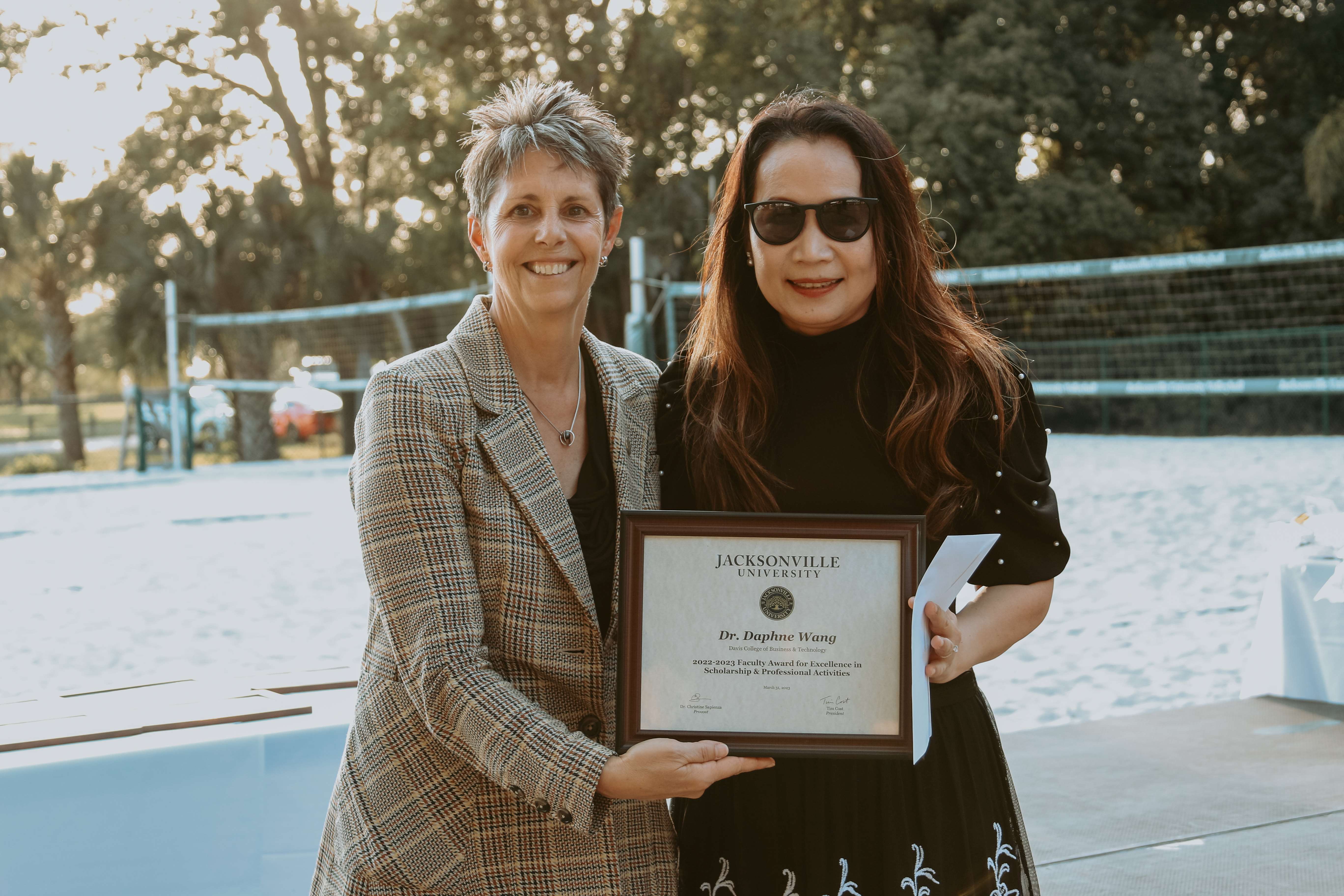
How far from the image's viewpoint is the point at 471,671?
64.4 inches

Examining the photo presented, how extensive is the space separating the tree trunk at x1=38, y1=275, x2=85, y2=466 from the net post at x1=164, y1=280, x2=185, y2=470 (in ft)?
22.1

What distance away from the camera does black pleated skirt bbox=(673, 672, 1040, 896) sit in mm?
1828

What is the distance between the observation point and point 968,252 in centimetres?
2370

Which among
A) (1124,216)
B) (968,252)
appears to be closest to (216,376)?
(968,252)

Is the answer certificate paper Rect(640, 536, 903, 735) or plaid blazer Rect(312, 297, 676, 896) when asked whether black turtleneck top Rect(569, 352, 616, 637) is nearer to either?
plaid blazer Rect(312, 297, 676, 896)

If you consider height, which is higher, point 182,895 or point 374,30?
point 374,30

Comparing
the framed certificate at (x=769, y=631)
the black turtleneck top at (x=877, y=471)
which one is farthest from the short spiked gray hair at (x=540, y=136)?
the framed certificate at (x=769, y=631)

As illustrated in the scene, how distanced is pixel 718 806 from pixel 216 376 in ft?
99.2

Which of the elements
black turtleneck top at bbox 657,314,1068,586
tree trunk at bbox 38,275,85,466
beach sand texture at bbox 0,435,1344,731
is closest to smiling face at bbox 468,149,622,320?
black turtleneck top at bbox 657,314,1068,586

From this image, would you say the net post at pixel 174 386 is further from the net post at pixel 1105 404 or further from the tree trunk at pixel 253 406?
the net post at pixel 1105 404

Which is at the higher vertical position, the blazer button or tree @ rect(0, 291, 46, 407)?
tree @ rect(0, 291, 46, 407)

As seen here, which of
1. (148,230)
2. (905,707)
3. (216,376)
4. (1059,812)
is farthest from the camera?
(216,376)

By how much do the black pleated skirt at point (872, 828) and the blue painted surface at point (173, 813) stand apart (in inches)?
50.4

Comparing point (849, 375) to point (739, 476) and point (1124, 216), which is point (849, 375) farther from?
point (1124, 216)
